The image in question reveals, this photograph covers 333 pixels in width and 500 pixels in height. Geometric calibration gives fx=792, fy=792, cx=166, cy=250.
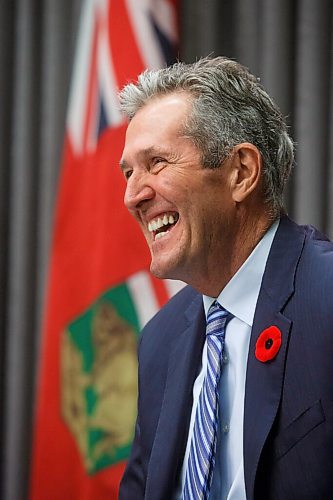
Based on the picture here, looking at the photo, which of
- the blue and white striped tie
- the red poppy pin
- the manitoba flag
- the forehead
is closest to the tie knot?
the blue and white striped tie

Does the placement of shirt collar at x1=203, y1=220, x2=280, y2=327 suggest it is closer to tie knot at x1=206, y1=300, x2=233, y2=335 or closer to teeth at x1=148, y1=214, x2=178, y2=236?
tie knot at x1=206, y1=300, x2=233, y2=335

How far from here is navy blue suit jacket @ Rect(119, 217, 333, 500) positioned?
3.68ft

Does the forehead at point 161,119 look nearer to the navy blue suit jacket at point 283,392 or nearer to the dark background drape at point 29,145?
the navy blue suit jacket at point 283,392

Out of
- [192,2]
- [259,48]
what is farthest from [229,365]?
[192,2]

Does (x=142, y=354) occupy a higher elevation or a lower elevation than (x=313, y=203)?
lower

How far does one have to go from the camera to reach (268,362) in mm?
1188

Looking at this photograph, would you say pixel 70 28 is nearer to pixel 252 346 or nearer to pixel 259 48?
pixel 259 48

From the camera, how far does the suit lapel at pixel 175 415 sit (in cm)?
133

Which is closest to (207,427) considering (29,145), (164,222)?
(164,222)

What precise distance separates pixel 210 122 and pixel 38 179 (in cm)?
140

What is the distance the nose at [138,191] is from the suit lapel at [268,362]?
0.74ft

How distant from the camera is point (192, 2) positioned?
2.39 meters

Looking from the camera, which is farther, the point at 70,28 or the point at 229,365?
the point at 70,28

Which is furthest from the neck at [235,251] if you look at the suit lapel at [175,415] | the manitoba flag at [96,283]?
the manitoba flag at [96,283]
